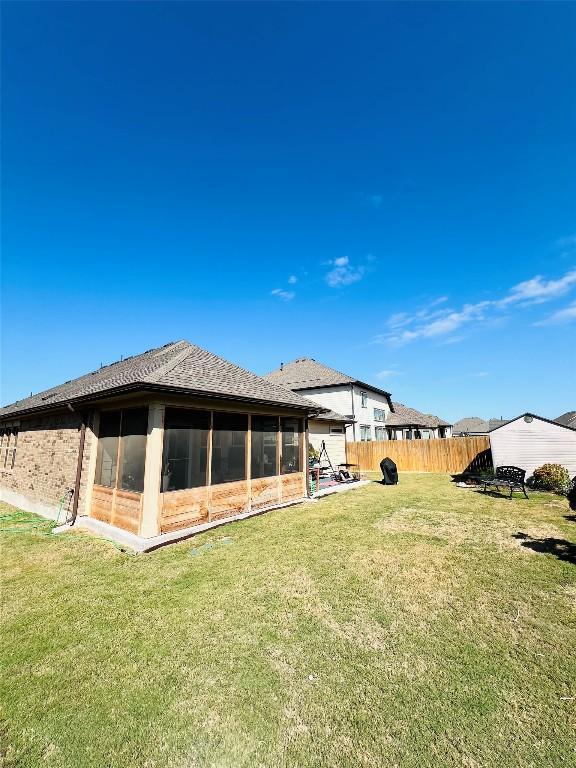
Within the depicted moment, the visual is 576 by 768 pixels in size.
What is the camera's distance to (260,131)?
41.0 feet

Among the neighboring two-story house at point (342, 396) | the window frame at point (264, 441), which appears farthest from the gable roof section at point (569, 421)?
the window frame at point (264, 441)

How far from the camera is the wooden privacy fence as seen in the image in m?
20.2

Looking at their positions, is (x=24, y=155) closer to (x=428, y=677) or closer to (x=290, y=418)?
(x=290, y=418)

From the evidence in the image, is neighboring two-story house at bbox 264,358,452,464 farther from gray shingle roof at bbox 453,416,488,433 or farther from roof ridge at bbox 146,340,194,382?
gray shingle roof at bbox 453,416,488,433

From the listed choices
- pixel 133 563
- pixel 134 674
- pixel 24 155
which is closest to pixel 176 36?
pixel 24 155

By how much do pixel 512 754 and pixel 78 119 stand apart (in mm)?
17276

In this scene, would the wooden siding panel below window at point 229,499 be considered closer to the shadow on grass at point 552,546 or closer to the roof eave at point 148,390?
the roof eave at point 148,390

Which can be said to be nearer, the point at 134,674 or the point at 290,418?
the point at 134,674

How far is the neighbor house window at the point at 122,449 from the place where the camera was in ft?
24.9

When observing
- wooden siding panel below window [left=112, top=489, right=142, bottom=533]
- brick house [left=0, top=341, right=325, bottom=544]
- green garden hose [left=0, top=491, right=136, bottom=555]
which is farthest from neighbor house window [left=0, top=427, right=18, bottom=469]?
wooden siding panel below window [left=112, top=489, right=142, bottom=533]

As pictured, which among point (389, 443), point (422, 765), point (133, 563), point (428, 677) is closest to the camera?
point (422, 765)

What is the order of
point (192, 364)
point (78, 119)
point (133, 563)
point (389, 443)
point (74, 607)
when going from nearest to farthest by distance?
point (74, 607) < point (133, 563) < point (192, 364) < point (78, 119) < point (389, 443)

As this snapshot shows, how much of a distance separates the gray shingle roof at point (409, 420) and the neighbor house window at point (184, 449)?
2801 cm

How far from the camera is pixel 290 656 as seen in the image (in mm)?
3574
